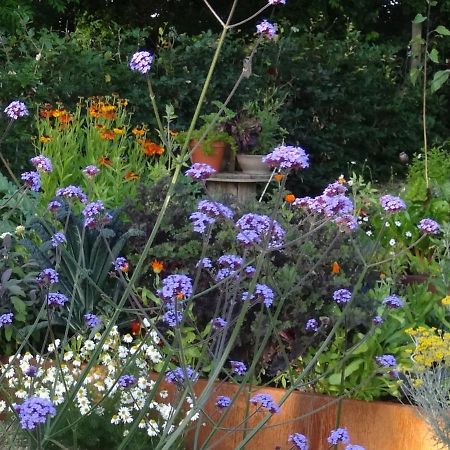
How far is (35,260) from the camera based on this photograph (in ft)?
12.1

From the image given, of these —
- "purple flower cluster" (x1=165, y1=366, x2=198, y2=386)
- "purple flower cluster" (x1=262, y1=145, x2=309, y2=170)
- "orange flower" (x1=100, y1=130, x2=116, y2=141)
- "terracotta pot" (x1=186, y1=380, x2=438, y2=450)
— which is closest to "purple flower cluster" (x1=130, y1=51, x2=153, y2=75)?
"purple flower cluster" (x1=262, y1=145, x2=309, y2=170)

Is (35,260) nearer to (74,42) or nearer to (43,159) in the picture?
(43,159)

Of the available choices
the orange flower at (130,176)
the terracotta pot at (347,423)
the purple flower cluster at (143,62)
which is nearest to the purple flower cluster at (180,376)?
the terracotta pot at (347,423)

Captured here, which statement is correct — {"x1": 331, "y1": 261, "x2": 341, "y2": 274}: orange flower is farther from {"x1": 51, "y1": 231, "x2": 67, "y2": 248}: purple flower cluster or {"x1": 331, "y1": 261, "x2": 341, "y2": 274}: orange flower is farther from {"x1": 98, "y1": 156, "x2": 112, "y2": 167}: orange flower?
{"x1": 98, "y1": 156, "x2": 112, "y2": 167}: orange flower

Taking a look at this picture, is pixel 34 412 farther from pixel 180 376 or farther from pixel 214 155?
pixel 214 155

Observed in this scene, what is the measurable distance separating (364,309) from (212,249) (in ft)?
2.32

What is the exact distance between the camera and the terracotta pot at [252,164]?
21.0 ft

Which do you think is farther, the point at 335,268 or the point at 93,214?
the point at 335,268

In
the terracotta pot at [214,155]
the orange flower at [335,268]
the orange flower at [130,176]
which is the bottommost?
the terracotta pot at [214,155]

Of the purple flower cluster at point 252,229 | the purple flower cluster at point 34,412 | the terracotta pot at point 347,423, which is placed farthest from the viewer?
the terracotta pot at point 347,423

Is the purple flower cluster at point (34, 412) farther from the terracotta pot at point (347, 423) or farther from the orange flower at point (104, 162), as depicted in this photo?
the orange flower at point (104, 162)

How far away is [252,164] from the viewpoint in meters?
6.44

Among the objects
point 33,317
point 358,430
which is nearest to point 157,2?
point 33,317

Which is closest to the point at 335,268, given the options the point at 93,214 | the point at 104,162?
the point at 93,214
